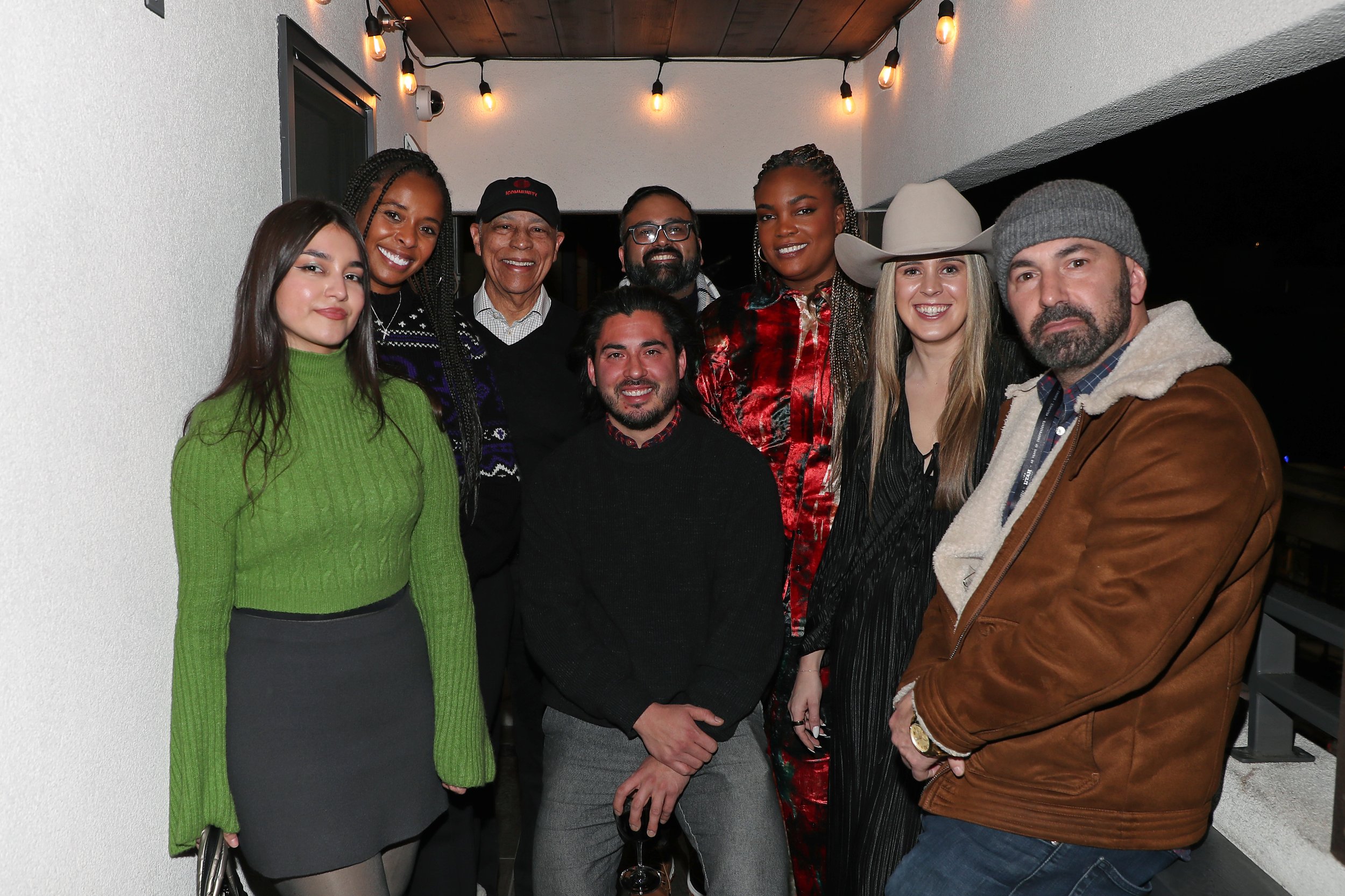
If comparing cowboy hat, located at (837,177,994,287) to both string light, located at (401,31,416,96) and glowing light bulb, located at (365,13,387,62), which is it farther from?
string light, located at (401,31,416,96)

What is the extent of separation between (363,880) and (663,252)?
6.63 ft

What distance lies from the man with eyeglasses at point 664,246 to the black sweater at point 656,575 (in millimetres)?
835

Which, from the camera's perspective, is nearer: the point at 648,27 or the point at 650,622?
the point at 650,622

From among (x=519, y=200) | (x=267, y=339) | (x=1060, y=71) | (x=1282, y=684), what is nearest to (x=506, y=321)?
(x=519, y=200)

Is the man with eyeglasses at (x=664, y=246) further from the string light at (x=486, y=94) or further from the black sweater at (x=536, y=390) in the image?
the string light at (x=486, y=94)

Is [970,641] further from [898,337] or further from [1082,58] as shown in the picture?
[1082,58]

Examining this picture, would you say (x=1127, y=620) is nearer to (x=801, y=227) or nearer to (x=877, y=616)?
(x=877, y=616)

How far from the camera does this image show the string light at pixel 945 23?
3.88 m

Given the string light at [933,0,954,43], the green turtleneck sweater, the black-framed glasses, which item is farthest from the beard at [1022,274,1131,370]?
the string light at [933,0,954,43]

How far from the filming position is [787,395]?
257 cm

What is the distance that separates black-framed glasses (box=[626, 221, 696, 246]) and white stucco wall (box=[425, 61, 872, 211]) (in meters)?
2.31

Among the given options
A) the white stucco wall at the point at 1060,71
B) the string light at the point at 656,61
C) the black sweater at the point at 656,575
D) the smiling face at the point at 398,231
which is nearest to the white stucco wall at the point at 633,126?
the string light at the point at 656,61

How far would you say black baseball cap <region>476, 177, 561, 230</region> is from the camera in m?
2.76

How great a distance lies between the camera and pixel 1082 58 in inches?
109
